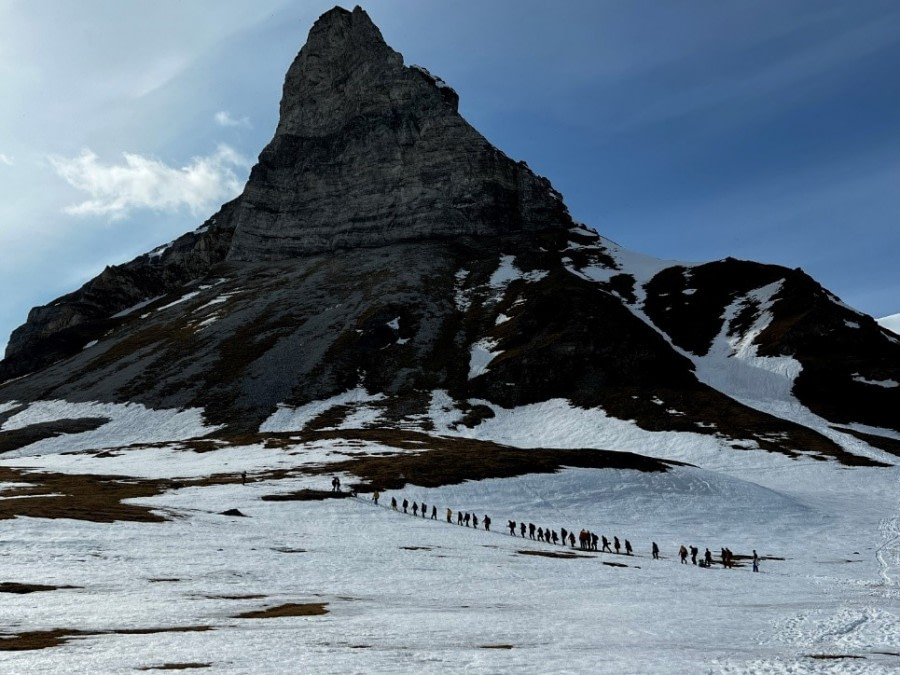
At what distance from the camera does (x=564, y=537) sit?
4906cm

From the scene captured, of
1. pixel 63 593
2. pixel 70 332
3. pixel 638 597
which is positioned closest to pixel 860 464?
pixel 638 597

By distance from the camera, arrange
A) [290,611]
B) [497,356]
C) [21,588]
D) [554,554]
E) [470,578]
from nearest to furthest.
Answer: [290,611] → [21,588] → [470,578] → [554,554] → [497,356]

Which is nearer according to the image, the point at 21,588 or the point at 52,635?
the point at 52,635

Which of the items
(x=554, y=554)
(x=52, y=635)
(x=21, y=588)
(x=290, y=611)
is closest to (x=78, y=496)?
(x=21, y=588)

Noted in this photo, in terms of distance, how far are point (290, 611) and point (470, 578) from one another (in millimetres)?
11975

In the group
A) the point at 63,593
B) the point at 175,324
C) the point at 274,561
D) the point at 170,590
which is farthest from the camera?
the point at 175,324

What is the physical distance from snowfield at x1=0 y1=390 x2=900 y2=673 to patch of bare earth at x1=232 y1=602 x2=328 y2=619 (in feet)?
0.92

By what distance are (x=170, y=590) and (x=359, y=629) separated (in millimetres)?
9964

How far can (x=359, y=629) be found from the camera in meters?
20.8

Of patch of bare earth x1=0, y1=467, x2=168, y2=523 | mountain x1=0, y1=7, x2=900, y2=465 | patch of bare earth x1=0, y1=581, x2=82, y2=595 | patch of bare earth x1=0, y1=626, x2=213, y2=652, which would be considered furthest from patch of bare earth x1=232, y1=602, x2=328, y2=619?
mountain x1=0, y1=7, x2=900, y2=465

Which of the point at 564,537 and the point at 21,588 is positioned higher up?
the point at 21,588

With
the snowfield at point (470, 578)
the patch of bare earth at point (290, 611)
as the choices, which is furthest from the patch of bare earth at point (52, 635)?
the patch of bare earth at point (290, 611)

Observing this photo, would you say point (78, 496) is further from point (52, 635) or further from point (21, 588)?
point (52, 635)

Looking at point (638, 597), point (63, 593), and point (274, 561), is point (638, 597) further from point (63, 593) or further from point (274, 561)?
point (63, 593)
